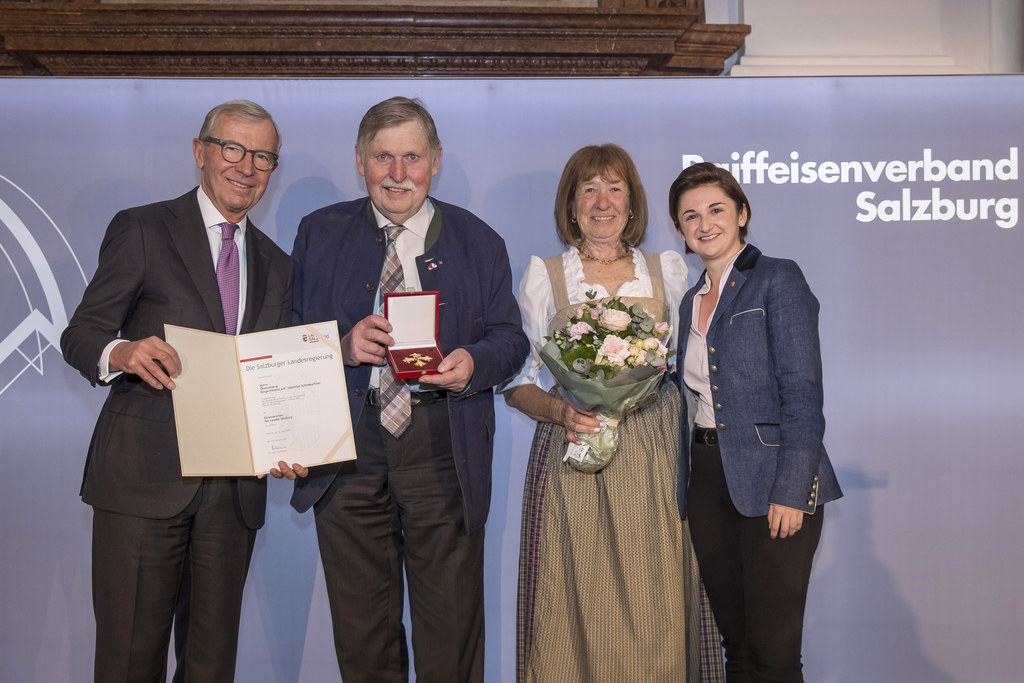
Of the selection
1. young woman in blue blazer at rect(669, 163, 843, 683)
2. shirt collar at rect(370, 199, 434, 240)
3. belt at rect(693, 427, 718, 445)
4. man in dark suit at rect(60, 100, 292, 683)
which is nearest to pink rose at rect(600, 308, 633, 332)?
young woman in blue blazer at rect(669, 163, 843, 683)

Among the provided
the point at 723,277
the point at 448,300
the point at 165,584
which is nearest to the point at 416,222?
the point at 448,300

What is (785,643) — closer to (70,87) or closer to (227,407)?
(227,407)

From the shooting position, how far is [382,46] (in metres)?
3.39

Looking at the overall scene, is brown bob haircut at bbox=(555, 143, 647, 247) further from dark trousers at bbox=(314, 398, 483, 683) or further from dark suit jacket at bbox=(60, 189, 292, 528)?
dark suit jacket at bbox=(60, 189, 292, 528)

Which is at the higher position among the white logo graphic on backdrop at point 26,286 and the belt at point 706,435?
the white logo graphic on backdrop at point 26,286

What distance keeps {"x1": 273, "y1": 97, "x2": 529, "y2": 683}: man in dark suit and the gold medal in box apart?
16 centimetres

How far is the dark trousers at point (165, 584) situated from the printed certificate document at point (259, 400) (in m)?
0.21

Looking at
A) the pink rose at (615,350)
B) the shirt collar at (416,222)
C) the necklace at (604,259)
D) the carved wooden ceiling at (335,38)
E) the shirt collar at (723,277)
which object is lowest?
the pink rose at (615,350)

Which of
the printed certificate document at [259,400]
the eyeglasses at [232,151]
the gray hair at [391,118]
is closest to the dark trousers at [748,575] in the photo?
the printed certificate document at [259,400]

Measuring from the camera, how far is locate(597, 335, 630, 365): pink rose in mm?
2168

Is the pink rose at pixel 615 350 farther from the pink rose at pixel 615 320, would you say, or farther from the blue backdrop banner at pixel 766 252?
the blue backdrop banner at pixel 766 252

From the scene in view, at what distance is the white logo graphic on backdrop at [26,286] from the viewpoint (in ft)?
10.6

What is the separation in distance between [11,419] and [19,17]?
1655 mm

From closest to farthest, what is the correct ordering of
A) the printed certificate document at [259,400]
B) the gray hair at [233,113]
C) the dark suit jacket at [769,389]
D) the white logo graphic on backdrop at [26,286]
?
the printed certificate document at [259,400], the dark suit jacket at [769,389], the gray hair at [233,113], the white logo graphic on backdrop at [26,286]
